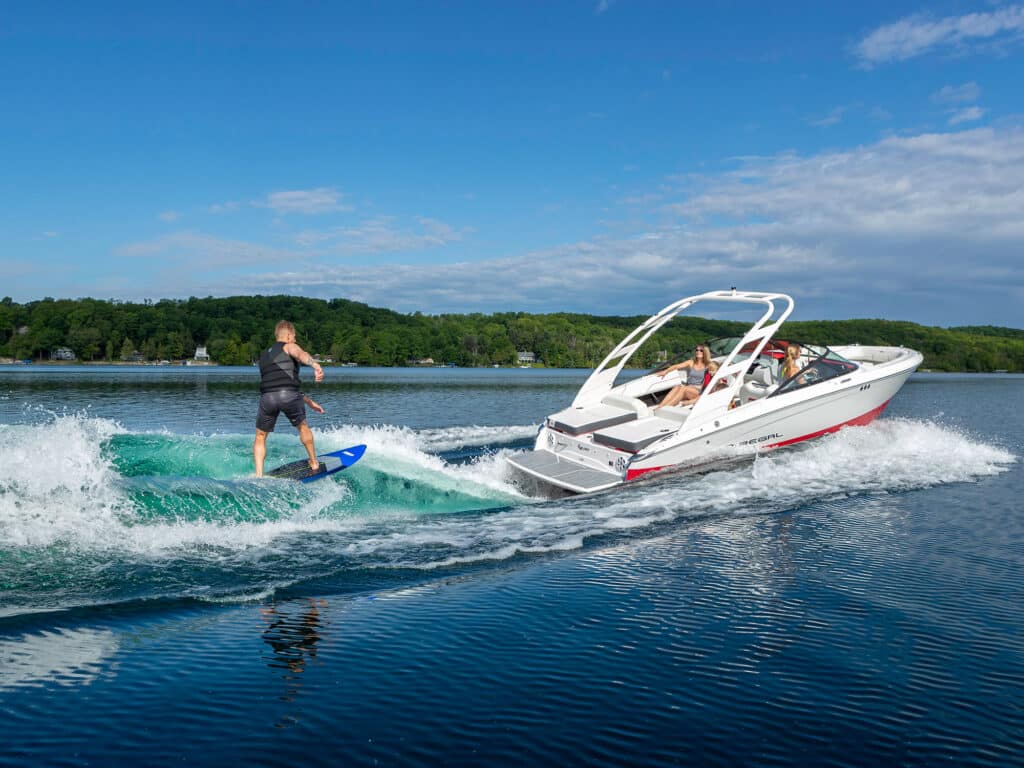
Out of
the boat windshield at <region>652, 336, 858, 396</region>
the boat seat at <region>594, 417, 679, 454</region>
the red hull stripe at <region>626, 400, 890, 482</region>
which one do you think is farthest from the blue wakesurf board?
the boat windshield at <region>652, 336, 858, 396</region>

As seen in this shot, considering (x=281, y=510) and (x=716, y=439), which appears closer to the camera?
(x=281, y=510)

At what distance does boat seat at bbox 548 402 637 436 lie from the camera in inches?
460

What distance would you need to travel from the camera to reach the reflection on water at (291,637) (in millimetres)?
4125

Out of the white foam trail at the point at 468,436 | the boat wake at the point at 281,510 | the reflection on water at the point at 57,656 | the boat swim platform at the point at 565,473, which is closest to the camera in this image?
the reflection on water at the point at 57,656

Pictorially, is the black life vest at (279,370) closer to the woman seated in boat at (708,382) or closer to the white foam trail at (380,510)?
the white foam trail at (380,510)

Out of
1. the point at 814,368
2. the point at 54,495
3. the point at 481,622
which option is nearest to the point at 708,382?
the point at 814,368

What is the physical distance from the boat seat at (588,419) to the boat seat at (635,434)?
14 cm

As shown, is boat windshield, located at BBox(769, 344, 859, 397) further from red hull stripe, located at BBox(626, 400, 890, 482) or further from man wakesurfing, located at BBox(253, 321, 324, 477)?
man wakesurfing, located at BBox(253, 321, 324, 477)

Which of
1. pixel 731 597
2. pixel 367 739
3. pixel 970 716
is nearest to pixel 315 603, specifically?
pixel 367 739

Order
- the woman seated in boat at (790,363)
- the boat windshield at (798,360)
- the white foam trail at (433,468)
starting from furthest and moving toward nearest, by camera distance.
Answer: the woman seated in boat at (790,363)
the boat windshield at (798,360)
the white foam trail at (433,468)

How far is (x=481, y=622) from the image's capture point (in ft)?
16.8

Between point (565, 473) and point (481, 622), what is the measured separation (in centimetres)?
580

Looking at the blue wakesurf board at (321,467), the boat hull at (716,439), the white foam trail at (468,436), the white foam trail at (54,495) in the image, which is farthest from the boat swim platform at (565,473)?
the white foam trail at (54,495)

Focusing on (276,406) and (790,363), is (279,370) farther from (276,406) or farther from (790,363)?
(790,363)
